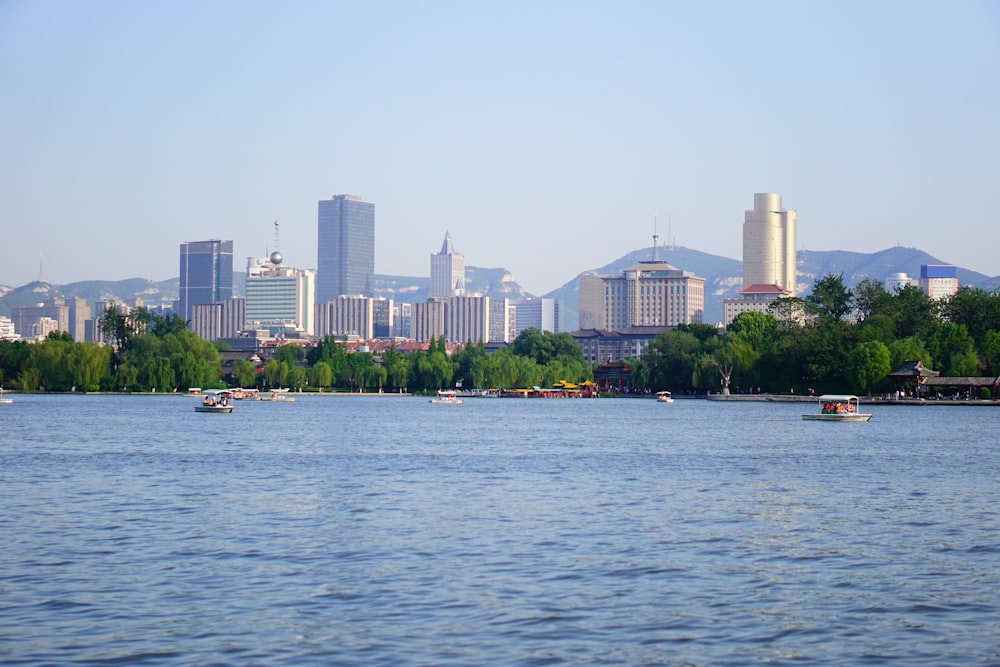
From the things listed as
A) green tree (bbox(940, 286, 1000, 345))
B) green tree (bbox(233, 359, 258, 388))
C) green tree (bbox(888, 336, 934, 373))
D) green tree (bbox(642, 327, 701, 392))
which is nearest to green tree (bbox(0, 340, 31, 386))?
green tree (bbox(233, 359, 258, 388))

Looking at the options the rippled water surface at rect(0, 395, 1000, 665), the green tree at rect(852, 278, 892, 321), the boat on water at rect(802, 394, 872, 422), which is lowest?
the rippled water surface at rect(0, 395, 1000, 665)

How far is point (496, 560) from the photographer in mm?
21031

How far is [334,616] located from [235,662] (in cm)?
252

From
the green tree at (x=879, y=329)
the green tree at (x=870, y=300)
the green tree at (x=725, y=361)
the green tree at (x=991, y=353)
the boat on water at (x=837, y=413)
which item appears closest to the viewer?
the boat on water at (x=837, y=413)

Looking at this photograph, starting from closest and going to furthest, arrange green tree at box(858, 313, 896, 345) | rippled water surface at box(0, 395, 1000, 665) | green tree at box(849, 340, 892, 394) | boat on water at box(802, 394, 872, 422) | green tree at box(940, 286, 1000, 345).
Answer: rippled water surface at box(0, 395, 1000, 665) < boat on water at box(802, 394, 872, 422) < green tree at box(849, 340, 892, 394) < green tree at box(858, 313, 896, 345) < green tree at box(940, 286, 1000, 345)

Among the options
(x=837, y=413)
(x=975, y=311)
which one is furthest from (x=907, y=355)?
(x=837, y=413)

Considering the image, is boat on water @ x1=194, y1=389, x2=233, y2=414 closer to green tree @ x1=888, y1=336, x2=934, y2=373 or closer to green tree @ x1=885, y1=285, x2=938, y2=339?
green tree @ x1=888, y1=336, x2=934, y2=373

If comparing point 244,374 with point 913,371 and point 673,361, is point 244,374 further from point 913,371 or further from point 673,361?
point 913,371

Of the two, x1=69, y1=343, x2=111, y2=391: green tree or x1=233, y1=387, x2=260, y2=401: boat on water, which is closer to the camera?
x1=233, y1=387, x2=260, y2=401: boat on water

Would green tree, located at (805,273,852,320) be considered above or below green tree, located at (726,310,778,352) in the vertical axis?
above

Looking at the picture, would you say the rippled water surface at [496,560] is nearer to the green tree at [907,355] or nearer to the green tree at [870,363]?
the green tree at [870,363]

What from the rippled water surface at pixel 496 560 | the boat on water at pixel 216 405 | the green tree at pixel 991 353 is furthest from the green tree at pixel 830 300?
the rippled water surface at pixel 496 560

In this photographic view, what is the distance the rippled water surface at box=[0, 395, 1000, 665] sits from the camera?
15.5m

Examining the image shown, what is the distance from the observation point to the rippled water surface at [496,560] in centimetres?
1553
